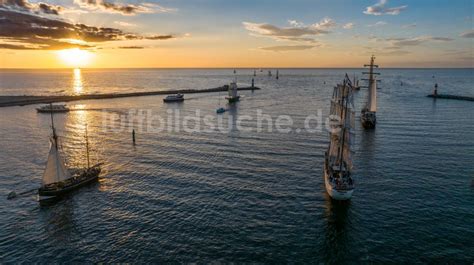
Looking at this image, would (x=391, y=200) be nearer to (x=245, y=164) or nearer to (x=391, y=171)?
(x=391, y=171)

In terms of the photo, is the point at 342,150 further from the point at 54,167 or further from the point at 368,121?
the point at 368,121

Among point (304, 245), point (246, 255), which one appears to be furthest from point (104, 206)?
point (304, 245)

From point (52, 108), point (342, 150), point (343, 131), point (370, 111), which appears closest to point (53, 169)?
point (342, 150)

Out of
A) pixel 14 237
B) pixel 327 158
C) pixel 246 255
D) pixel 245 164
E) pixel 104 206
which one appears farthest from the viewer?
pixel 245 164

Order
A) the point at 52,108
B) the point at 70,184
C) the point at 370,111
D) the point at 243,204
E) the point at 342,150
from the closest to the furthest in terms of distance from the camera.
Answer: the point at 243,204, the point at 342,150, the point at 70,184, the point at 370,111, the point at 52,108

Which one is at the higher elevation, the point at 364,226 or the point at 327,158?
the point at 327,158

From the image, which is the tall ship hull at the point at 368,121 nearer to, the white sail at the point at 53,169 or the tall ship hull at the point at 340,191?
the tall ship hull at the point at 340,191

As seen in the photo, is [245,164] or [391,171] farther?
[245,164]

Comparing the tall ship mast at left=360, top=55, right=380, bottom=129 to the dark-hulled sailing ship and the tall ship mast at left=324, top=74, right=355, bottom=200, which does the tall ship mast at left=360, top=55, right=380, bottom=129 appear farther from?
the dark-hulled sailing ship
